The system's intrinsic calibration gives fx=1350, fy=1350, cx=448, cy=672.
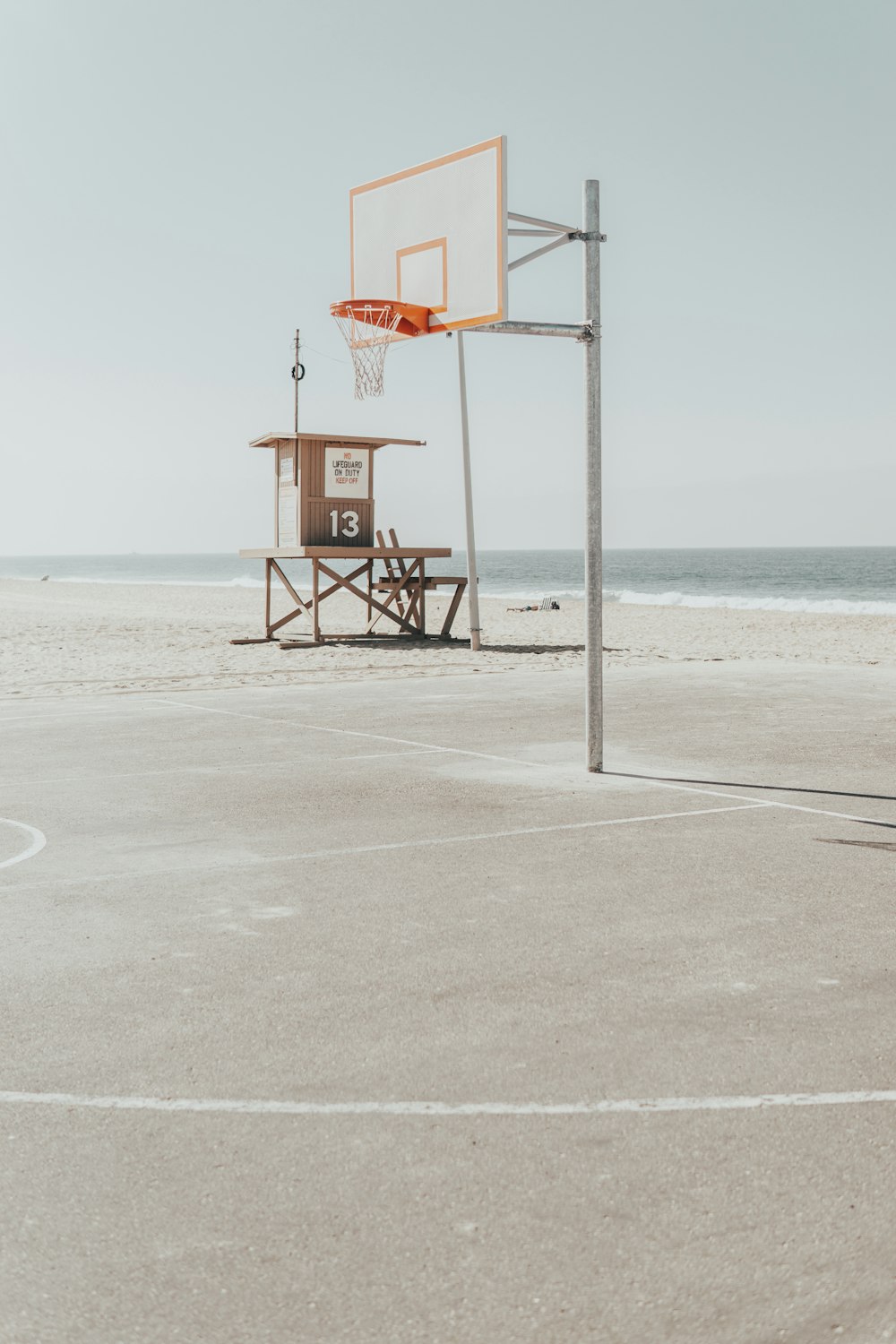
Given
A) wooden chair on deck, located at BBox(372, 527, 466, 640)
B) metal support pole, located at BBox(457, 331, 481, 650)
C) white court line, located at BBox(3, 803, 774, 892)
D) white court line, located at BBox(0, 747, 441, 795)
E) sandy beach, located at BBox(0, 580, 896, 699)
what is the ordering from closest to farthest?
white court line, located at BBox(3, 803, 774, 892) → white court line, located at BBox(0, 747, 441, 795) → sandy beach, located at BBox(0, 580, 896, 699) → metal support pole, located at BBox(457, 331, 481, 650) → wooden chair on deck, located at BBox(372, 527, 466, 640)

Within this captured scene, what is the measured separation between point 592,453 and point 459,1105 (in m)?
6.54

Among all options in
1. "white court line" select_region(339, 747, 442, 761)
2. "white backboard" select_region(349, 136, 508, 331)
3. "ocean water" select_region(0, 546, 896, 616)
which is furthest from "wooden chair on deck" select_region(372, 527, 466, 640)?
"ocean water" select_region(0, 546, 896, 616)

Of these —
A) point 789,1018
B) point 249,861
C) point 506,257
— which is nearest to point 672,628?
point 506,257

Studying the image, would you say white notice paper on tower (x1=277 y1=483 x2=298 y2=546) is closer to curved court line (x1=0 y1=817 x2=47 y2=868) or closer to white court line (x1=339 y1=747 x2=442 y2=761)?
white court line (x1=339 y1=747 x2=442 y2=761)

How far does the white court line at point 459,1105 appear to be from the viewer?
3.83 meters

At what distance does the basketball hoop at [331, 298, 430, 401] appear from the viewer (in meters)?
11.6

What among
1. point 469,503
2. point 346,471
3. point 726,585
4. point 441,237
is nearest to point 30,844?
point 441,237

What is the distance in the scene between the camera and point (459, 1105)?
3869 mm

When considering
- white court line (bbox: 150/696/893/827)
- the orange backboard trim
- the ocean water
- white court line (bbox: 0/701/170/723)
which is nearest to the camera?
white court line (bbox: 150/696/893/827)

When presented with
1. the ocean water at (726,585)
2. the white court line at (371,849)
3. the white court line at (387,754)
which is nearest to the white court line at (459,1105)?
the white court line at (371,849)

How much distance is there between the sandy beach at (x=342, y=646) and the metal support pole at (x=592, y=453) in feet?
26.0

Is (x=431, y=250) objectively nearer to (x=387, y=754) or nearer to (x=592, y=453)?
(x=592, y=453)

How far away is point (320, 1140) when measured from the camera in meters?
3.65

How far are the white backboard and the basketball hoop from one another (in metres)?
0.11
